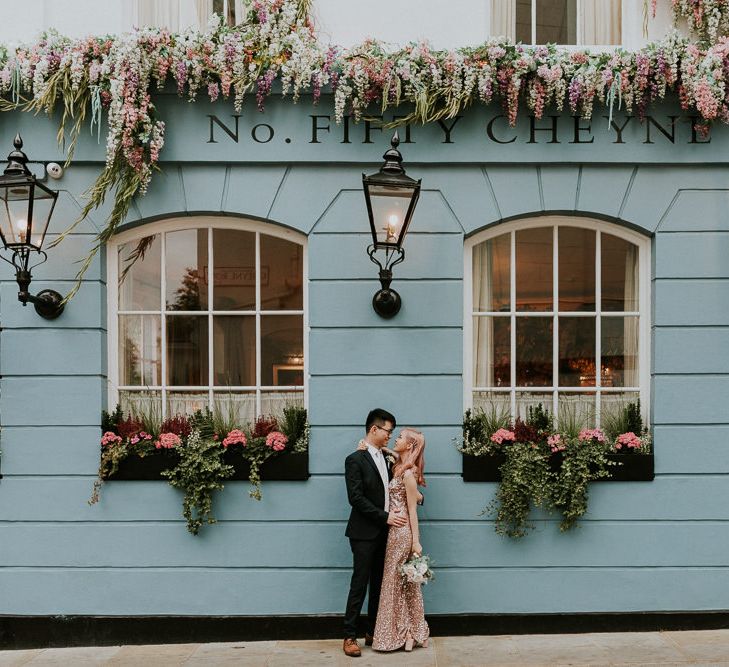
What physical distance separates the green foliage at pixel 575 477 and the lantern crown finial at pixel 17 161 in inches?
191

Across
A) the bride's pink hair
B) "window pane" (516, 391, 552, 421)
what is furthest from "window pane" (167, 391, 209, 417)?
"window pane" (516, 391, 552, 421)

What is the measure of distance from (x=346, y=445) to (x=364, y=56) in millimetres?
3231

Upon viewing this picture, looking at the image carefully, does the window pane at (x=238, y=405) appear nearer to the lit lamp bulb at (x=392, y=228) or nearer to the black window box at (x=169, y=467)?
the black window box at (x=169, y=467)

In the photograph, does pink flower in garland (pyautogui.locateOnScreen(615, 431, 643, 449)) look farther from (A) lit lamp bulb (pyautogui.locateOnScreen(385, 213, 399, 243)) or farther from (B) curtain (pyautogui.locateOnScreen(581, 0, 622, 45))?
(B) curtain (pyautogui.locateOnScreen(581, 0, 622, 45))

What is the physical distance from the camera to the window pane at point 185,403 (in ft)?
20.1

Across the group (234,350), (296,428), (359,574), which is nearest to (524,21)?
(234,350)

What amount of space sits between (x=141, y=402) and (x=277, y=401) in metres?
1.21

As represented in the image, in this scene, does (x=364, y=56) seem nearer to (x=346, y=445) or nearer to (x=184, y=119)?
(x=184, y=119)

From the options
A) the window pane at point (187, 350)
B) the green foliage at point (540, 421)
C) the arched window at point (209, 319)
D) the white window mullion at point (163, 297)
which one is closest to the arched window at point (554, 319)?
the green foliage at point (540, 421)

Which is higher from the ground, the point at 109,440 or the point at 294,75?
the point at 294,75

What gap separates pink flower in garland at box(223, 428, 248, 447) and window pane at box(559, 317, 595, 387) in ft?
9.31

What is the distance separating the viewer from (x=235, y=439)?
228 inches

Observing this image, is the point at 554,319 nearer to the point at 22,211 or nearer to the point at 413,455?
the point at 413,455

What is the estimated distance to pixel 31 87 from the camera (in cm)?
572
